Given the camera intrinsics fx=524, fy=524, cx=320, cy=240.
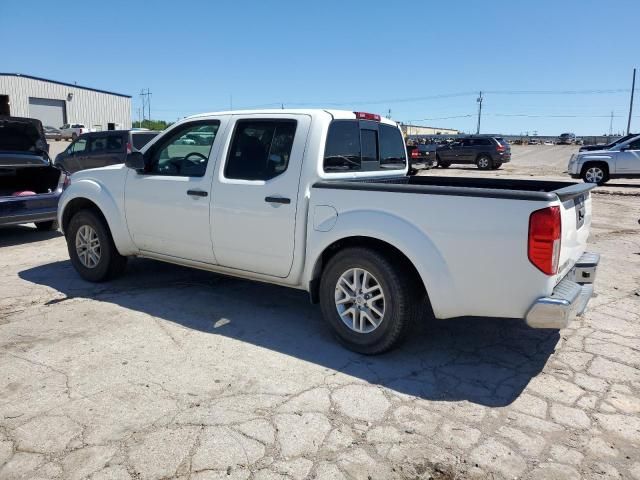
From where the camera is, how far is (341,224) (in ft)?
12.9

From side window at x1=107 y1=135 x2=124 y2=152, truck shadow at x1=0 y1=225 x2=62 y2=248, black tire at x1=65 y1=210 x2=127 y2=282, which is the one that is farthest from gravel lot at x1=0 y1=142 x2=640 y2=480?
side window at x1=107 y1=135 x2=124 y2=152

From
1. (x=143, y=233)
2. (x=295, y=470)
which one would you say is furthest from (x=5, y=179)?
(x=295, y=470)

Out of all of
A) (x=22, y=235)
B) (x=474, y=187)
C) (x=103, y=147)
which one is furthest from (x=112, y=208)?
(x=103, y=147)

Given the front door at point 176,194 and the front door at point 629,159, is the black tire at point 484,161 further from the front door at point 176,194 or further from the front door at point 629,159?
the front door at point 176,194

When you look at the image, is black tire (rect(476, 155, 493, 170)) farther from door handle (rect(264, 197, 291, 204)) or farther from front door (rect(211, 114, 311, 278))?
door handle (rect(264, 197, 291, 204))

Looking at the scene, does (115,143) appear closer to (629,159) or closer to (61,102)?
(629,159)

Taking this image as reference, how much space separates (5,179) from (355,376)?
318 inches

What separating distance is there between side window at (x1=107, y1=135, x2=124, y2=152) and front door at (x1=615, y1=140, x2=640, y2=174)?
611 inches

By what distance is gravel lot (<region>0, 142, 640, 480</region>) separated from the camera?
107 inches

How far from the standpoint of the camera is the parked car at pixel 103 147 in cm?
1419

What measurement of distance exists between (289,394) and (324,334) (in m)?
1.09

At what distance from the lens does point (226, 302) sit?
17.0ft

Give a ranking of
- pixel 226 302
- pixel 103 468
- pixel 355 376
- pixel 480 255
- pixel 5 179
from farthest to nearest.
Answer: pixel 5 179 → pixel 226 302 → pixel 355 376 → pixel 480 255 → pixel 103 468

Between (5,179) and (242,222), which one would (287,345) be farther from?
(5,179)
